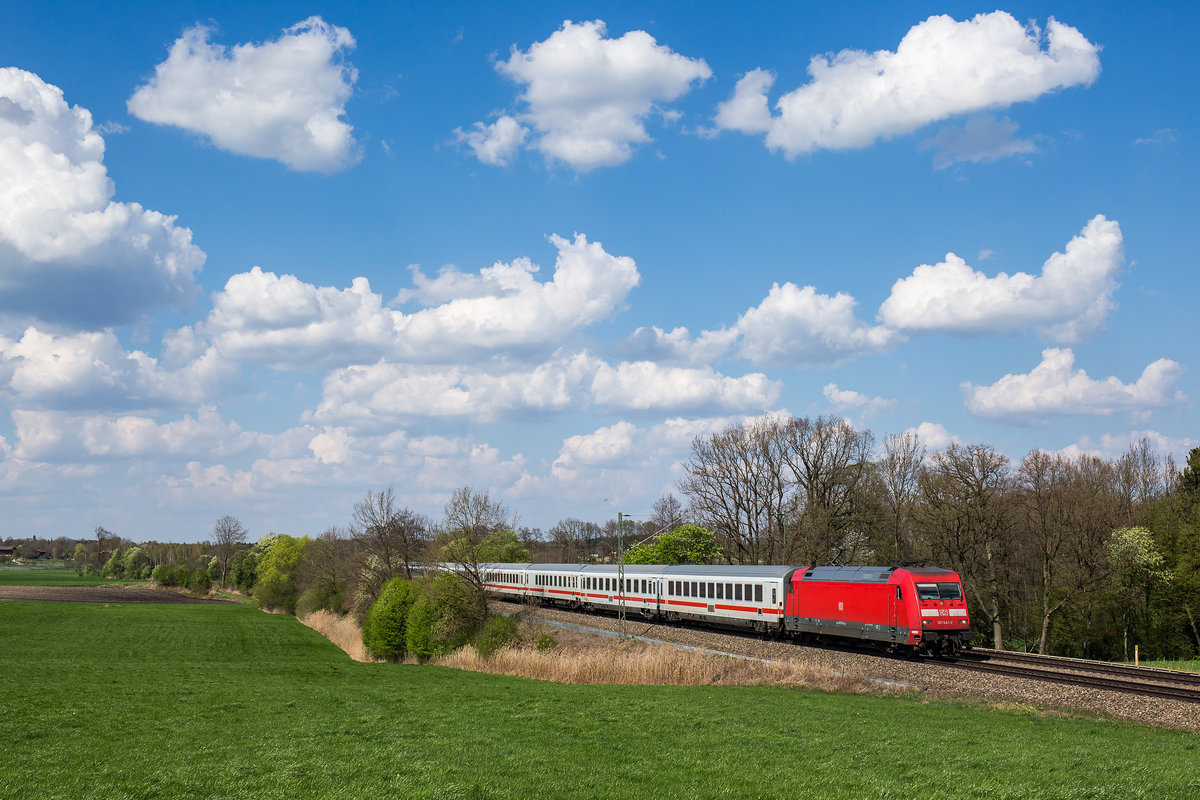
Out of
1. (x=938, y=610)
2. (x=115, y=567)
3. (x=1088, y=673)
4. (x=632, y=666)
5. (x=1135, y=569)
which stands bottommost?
(x=115, y=567)

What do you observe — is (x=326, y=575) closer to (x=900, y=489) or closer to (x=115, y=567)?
(x=900, y=489)

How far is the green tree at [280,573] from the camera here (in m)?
94.7

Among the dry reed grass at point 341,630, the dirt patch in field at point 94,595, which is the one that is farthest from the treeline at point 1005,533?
the dirt patch in field at point 94,595

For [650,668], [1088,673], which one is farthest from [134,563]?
[1088,673]

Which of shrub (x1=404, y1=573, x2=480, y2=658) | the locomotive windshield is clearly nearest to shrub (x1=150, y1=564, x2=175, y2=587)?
shrub (x1=404, y1=573, x2=480, y2=658)

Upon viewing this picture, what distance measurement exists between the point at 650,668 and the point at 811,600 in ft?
29.0

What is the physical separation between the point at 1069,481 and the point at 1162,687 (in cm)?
5015

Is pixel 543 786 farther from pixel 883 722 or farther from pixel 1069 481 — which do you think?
pixel 1069 481

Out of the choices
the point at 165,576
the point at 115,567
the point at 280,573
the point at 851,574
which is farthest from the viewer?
the point at 115,567

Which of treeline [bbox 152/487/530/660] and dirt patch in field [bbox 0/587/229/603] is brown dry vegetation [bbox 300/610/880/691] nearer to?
treeline [bbox 152/487/530/660]

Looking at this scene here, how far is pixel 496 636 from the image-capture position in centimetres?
4309

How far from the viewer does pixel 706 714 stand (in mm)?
17922

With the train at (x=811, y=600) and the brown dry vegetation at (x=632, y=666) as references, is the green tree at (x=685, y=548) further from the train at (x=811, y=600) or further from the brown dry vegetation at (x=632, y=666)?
the brown dry vegetation at (x=632, y=666)

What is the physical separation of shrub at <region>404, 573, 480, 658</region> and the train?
938 centimetres
